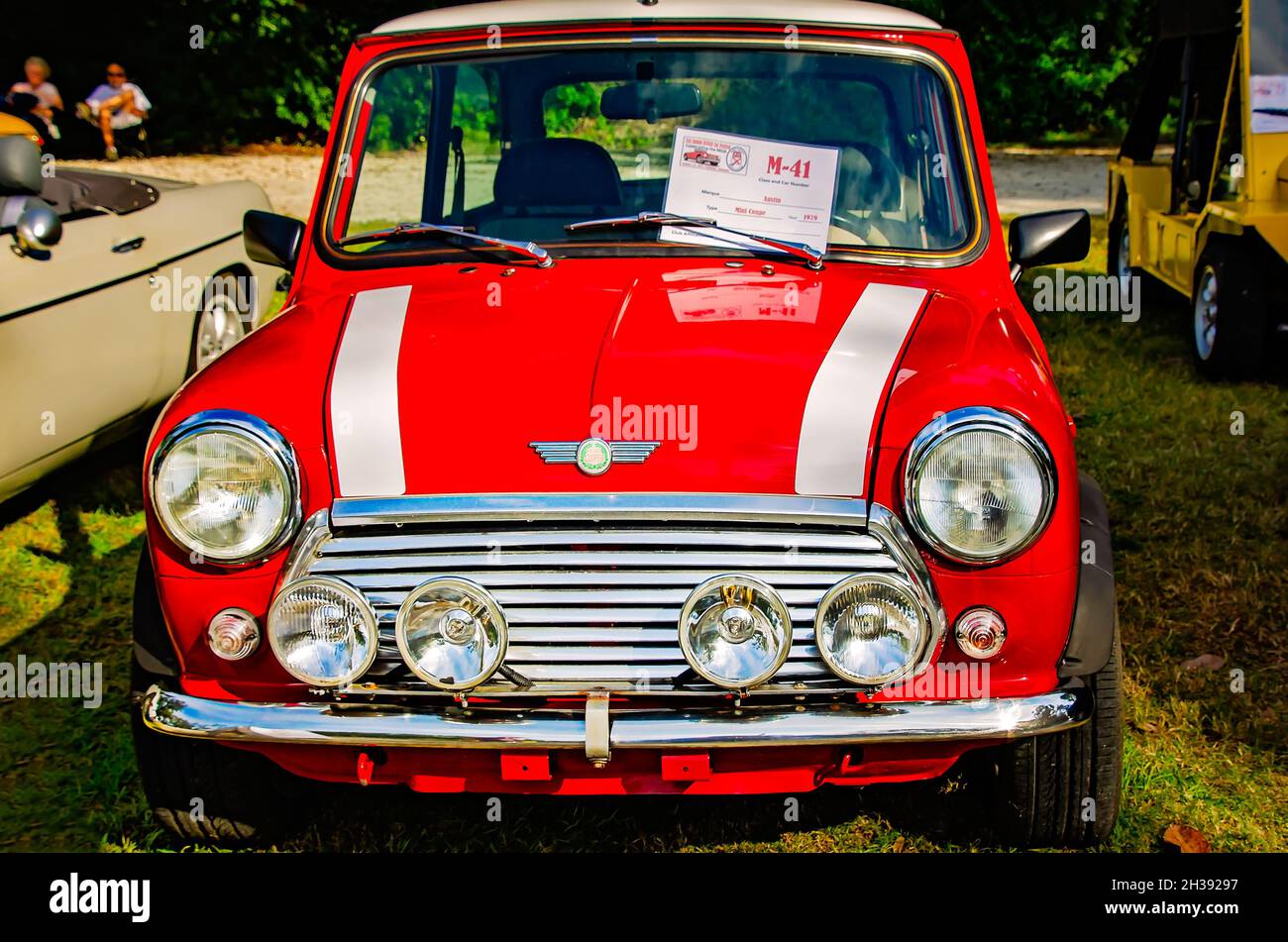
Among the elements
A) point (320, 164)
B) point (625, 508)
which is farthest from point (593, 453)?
point (320, 164)

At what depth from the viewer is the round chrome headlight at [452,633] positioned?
2219mm

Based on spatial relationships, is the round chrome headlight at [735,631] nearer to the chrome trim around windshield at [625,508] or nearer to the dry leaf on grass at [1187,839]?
the chrome trim around windshield at [625,508]

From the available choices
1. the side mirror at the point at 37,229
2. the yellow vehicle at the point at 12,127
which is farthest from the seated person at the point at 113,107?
the side mirror at the point at 37,229

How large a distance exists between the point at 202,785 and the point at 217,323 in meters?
3.47

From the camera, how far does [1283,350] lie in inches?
245

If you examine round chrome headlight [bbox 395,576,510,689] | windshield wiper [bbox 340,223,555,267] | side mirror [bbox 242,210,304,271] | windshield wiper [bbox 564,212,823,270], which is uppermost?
windshield wiper [bbox 564,212,823,270]

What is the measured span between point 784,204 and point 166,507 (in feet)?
5.35

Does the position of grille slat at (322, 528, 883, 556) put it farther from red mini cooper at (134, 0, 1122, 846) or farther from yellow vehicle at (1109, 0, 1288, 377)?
yellow vehicle at (1109, 0, 1288, 377)

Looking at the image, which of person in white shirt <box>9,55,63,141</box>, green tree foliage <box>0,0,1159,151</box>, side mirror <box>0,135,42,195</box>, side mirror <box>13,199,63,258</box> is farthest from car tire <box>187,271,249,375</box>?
green tree foliage <box>0,0,1159,151</box>

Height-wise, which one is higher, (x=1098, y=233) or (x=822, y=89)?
(x=822, y=89)

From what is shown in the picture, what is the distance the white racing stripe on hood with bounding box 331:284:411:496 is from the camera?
2346 millimetres

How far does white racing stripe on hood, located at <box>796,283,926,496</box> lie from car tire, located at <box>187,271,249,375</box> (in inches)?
145
